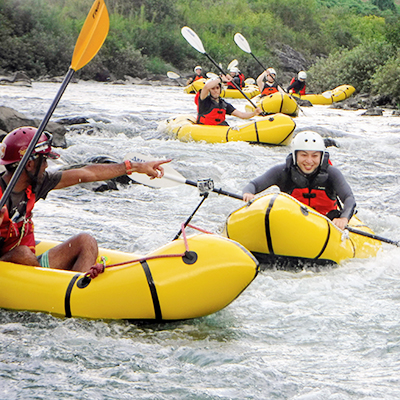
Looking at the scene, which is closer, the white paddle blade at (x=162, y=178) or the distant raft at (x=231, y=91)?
the white paddle blade at (x=162, y=178)

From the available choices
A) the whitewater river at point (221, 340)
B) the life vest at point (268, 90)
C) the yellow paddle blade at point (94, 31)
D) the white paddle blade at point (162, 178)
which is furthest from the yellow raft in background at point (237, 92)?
the yellow paddle blade at point (94, 31)

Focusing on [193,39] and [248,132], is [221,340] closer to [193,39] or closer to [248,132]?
[248,132]

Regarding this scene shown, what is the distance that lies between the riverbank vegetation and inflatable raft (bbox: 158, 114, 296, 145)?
8.53 m

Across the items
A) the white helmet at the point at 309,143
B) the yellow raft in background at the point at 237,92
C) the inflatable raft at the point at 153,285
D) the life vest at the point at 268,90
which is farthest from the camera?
the yellow raft in background at the point at 237,92

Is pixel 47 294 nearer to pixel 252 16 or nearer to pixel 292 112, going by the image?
pixel 292 112

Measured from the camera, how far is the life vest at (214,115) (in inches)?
343

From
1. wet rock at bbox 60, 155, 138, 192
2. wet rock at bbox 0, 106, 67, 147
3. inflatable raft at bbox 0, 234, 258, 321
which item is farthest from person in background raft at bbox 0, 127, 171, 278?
wet rock at bbox 0, 106, 67, 147

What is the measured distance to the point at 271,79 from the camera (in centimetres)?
1341

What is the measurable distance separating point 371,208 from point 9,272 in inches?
167

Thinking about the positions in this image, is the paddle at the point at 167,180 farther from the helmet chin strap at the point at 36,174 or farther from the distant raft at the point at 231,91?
the distant raft at the point at 231,91

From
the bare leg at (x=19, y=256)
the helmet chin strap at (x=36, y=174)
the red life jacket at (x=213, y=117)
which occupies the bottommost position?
the red life jacket at (x=213, y=117)

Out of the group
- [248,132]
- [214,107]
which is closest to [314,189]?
[248,132]

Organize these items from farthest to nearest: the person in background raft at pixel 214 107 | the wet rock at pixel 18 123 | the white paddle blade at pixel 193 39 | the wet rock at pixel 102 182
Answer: the white paddle blade at pixel 193 39, the person in background raft at pixel 214 107, the wet rock at pixel 18 123, the wet rock at pixel 102 182

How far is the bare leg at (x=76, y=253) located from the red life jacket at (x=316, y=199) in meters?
1.89
